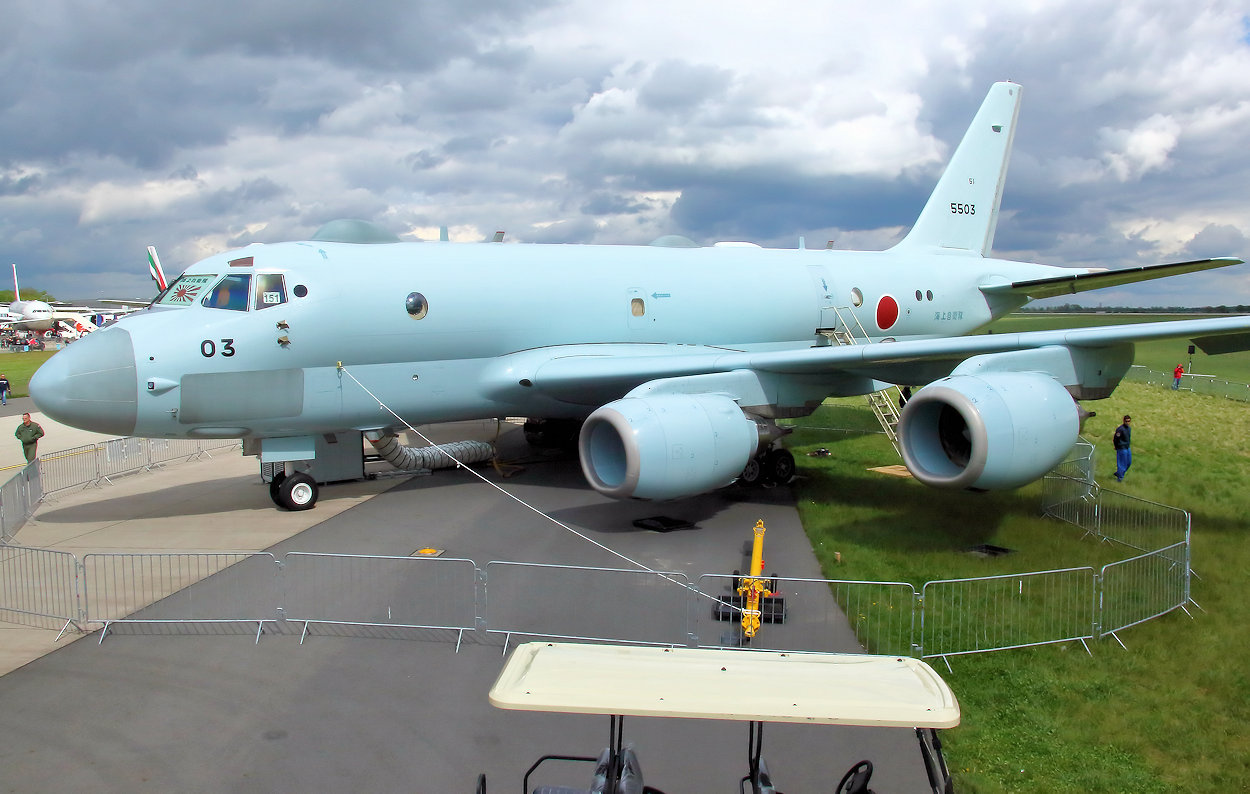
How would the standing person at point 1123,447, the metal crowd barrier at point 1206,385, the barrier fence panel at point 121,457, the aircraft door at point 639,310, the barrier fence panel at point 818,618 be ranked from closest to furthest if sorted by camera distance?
the barrier fence panel at point 818,618, the standing person at point 1123,447, the aircraft door at point 639,310, the barrier fence panel at point 121,457, the metal crowd barrier at point 1206,385

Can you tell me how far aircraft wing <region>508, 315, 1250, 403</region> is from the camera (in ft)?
35.6

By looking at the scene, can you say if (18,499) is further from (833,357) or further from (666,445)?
(833,357)

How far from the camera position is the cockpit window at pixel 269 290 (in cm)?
1203

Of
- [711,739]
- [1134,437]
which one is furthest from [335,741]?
[1134,437]

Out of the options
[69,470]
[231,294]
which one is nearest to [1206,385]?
[231,294]

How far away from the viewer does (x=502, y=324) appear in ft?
45.2

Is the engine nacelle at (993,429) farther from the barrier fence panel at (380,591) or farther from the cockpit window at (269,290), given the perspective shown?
the cockpit window at (269,290)

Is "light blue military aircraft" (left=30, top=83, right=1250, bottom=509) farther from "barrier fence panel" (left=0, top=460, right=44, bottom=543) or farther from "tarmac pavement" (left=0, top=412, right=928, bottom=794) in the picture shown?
"barrier fence panel" (left=0, top=460, right=44, bottom=543)

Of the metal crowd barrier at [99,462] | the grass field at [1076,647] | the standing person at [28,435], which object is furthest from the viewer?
the standing person at [28,435]

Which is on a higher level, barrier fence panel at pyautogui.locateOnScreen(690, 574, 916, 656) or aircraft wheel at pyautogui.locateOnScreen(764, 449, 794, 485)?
aircraft wheel at pyautogui.locateOnScreen(764, 449, 794, 485)

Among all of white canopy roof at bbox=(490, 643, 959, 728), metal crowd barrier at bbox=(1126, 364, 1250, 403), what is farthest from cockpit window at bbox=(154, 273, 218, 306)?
metal crowd barrier at bbox=(1126, 364, 1250, 403)

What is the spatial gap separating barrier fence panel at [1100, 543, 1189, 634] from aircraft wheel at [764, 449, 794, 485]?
644cm

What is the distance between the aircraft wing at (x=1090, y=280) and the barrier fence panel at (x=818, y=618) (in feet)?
34.6

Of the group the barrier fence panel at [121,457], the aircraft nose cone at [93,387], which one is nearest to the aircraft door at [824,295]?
the aircraft nose cone at [93,387]
